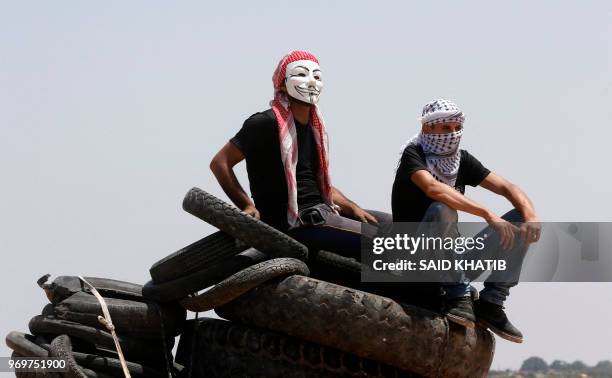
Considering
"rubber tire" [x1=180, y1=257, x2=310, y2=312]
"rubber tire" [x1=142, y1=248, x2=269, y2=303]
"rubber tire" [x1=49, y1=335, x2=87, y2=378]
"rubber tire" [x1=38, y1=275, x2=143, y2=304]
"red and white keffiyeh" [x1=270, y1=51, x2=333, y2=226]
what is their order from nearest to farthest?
"rubber tire" [x1=180, y1=257, x2=310, y2=312] < "rubber tire" [x1=49, y1=335, x2=87, y2=378] < "rubber tire" [x1=142, y1=248, x2=269, y2=303] < "red and white keffiyeh" [x1=270, y1=51, x2=333, y2=226] < "rubber tire" [x1=38, y1=275, x2=143, y2=304]

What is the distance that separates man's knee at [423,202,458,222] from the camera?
29.2ft

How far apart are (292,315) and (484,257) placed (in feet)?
4.91

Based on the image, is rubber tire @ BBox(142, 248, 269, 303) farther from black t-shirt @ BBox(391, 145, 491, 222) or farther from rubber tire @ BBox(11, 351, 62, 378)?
black t-shirt @ BBox(391, 145, 491, 222)

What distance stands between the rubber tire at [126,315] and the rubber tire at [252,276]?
56cm

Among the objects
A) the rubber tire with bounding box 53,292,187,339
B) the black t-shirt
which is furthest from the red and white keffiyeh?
the rubber tire with bounding box 53,292,187,339

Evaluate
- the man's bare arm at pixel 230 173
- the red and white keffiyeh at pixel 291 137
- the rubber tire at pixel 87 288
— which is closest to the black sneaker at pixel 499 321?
the red and white keffiyeh at pixel 291 137

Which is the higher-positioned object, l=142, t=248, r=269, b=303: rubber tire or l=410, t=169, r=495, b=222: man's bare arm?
l=410, t=169, r=495, b=222: man's bare arm

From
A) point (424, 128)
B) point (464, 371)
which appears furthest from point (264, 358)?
point (424, 128)

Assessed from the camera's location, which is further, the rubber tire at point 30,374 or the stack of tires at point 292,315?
the rubber tire at point 30,374

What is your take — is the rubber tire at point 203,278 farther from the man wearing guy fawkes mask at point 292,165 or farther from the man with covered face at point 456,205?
the man with covered face at point 456,205

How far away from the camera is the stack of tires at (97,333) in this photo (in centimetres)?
934

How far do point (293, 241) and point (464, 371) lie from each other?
1622 mm

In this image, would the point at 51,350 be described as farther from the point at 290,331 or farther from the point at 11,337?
the point at 290,331

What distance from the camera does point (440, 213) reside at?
890 centimetres
